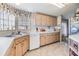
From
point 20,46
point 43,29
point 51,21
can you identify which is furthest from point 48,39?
point 20,46

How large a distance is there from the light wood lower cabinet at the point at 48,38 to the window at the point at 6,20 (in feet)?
1.83

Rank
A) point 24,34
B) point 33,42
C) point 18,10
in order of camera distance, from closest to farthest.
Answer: point 18,10 → point 24,34 → point 33,42

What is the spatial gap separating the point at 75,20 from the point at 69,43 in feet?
1.20

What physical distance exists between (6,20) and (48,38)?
0.74 m

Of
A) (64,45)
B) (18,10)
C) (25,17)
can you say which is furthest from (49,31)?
(18,10)

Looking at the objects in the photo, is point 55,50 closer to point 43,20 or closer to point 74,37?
point 74,37

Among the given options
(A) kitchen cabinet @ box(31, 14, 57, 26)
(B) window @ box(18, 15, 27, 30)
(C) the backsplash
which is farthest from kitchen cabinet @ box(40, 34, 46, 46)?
(B) window @ box(18, 15, 27, 30)

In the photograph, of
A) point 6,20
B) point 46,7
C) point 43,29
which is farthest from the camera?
point 43,29

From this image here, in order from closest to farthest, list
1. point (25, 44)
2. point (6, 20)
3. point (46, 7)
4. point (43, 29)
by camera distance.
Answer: point (6, 20)
point (46, 7)
point (43, 29)
point (25, 44)

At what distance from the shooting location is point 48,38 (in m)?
1.95

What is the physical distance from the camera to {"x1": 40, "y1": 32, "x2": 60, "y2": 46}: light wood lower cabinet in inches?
71.9

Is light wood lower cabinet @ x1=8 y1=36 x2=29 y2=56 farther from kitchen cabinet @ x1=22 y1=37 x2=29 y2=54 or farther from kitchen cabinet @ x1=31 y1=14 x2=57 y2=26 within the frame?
kitchen cabinet @ x1=31 y1=14 x2=57 y2=26

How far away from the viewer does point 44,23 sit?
1.89 m

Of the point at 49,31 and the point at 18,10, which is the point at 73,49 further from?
the point at 18,10
